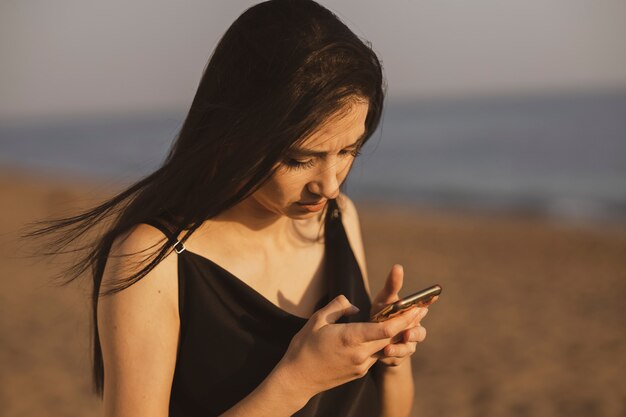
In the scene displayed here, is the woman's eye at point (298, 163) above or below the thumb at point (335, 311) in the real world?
above

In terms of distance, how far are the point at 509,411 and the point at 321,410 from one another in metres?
4.95

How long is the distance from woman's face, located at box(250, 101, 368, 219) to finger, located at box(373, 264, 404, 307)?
0.34 meters

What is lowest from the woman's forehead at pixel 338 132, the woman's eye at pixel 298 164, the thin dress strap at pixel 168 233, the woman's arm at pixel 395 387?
the woman's arm at pixel 395 387

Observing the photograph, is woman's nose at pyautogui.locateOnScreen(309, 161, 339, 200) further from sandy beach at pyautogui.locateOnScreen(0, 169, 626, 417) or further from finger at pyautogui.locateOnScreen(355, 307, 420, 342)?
sandy beach at pyautogui.locateOnScreen(0, 169, 626, 417)

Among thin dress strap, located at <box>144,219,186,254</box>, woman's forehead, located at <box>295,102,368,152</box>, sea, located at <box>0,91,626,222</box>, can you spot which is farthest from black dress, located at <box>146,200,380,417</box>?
sea, located at <box>0,91,626,222</box>

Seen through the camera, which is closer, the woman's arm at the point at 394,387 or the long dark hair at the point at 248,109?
the long dark hair at the point at 248,109

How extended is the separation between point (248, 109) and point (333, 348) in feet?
2.36

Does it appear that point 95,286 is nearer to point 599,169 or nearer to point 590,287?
point 590,287

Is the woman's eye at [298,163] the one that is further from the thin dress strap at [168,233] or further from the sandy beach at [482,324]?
the sandy beach at [482,324]

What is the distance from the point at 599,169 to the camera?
2411cm

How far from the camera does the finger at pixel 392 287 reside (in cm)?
223

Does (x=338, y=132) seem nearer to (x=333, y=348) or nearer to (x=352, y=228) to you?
(x=333, y=348)

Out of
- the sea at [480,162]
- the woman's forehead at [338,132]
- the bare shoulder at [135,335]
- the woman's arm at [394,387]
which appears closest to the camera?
the bare shoulder at [135,335]

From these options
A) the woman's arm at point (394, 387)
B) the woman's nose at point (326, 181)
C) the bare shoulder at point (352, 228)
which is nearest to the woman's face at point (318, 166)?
the woman's nose at point (326, 181)
